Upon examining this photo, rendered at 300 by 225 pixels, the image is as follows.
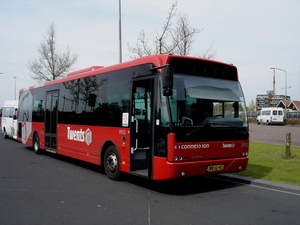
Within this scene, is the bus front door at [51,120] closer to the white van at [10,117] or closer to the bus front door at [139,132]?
the bus front door at [139,132]

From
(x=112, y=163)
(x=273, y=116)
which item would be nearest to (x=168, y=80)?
(x=112, y=163)

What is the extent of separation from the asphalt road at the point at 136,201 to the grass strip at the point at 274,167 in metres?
0.80

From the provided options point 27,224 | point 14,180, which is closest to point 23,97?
point 14,180

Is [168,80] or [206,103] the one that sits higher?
[168,80]

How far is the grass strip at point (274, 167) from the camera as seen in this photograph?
867 cm

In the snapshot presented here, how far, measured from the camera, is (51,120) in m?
13.1

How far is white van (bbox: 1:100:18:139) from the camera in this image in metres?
22.7

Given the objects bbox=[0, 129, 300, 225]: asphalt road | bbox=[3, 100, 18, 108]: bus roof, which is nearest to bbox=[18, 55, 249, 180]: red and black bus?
bbox=[0, 129, 300, 225]: asphalt road

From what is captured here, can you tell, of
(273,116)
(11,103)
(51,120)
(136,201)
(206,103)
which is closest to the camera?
(136,201)

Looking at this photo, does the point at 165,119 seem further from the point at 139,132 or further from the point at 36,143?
the point at 36,143

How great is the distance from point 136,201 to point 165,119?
1824 mm

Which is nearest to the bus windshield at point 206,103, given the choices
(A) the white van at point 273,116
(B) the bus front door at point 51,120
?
(B) the bus front door at point 51,120

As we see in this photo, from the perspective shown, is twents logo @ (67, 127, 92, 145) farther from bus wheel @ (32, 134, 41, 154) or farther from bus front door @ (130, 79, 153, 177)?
bus wheel @ (32, 134, 41, 154)

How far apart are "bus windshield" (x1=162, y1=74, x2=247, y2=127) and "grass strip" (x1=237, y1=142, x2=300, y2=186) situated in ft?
6.18
